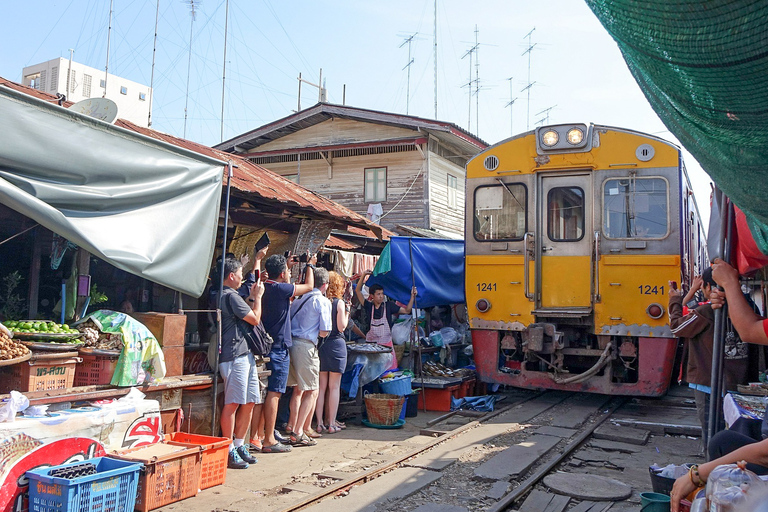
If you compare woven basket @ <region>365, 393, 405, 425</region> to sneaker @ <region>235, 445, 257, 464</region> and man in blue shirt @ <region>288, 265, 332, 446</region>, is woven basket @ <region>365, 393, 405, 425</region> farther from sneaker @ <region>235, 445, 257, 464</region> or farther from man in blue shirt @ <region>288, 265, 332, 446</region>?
sneaker @ <region>235, 445, 257, 464</region>

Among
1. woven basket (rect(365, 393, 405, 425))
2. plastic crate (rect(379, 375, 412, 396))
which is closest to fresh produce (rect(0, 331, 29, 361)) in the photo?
woven basket (rect(365, 393, 405, 425))

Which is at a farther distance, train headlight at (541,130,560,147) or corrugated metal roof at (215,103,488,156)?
corrugated metal roof at (215,103,488,156)

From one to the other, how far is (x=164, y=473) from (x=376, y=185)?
1437 centimetres

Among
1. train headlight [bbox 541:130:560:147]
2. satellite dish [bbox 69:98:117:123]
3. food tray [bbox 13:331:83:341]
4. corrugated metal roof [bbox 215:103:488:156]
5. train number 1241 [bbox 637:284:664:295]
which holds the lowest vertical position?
food tray [bbox 13:331:83:341]

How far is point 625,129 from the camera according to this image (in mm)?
8633

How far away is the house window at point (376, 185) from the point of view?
18.3m

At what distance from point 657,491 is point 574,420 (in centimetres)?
422

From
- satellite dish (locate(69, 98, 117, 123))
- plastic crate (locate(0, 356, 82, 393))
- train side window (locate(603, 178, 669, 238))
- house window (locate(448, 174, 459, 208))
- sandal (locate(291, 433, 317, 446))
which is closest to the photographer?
plastic crate (locate(0, 356, 82, 393))

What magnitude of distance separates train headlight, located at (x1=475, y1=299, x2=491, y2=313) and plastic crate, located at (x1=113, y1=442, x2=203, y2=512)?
5.13 metres

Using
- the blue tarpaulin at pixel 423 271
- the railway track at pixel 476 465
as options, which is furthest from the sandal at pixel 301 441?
the blue tarpaulin at pixel 423 271

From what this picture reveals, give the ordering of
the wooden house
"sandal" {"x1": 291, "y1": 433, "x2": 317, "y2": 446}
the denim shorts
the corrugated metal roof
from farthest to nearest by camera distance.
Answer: the wooden house
the corrugated metal roof
"sandal" {"x1": 291, "y1": 433, "x2": 317, "y2": 446}
the denim shorts

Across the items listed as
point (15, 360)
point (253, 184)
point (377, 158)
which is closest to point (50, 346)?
point (15, 360)

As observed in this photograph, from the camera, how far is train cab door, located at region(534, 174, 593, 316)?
8.64 meters

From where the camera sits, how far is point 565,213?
8992 mm
